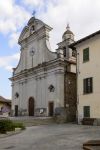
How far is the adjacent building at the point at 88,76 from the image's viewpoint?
27875 mm

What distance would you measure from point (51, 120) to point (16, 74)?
12.4 m

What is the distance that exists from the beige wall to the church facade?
455 centimetres

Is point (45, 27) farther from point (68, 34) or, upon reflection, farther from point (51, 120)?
point (51, 120)

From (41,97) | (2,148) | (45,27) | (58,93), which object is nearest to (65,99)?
(58,93)

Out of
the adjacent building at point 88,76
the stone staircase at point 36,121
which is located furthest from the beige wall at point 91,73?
the stone staircase at point 36,121

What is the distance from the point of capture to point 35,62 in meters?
39.6

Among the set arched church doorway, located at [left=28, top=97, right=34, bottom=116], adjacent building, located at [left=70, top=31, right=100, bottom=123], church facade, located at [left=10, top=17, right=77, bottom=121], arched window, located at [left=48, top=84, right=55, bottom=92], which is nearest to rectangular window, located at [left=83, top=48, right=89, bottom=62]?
adjacent building, located at [left=70, top=31, right=100, bottom=123]

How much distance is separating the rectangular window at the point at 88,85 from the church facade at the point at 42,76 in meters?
5.45

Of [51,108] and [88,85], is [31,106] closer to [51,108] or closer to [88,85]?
[51,108]

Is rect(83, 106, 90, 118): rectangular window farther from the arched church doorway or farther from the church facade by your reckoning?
the arched church doorway

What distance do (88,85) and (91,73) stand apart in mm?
1281

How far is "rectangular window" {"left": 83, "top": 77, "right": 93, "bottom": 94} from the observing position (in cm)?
2865

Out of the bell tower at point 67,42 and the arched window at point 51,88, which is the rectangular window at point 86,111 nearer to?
the arched window at point 51,88

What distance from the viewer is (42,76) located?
3750 centimetres
